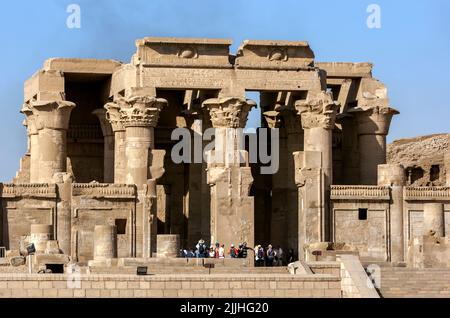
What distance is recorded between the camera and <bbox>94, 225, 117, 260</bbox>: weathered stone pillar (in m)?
60.2

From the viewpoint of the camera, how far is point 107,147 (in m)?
73.2

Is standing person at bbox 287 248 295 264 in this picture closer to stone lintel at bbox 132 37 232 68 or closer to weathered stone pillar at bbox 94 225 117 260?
stone lintel at bbox 132 37 232 68

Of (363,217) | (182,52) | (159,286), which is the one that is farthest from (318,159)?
(159,286)

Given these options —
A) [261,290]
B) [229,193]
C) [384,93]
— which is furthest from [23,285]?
[384,93]

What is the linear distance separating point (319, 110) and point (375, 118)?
13.6ft

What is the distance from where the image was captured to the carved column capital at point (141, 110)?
68.5m

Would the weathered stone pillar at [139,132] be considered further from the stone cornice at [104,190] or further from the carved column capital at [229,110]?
the carved column capital at [229,110]

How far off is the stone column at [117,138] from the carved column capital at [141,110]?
0.85m

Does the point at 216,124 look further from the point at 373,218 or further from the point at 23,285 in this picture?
the point at 23,285

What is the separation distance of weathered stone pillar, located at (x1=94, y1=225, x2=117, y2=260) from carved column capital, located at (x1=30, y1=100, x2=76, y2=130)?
10500mm

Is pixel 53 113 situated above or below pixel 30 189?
above

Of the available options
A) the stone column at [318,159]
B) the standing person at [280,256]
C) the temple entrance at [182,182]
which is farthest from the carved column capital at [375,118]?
the standing person at [280,256]

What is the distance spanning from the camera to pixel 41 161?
70.4 metres

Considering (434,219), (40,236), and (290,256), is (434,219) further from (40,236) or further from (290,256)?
(40,236)
